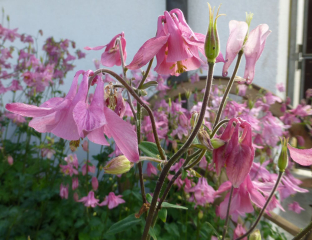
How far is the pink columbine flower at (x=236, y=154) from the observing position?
32cm

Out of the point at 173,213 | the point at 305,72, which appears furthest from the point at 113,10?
the point at 173,213

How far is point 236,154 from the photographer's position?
1.05 ft

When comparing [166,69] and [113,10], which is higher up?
[113,10]

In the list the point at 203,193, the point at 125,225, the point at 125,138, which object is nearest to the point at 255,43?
the point at 125,138

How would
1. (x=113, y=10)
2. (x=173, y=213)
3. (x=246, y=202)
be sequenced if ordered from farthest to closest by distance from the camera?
(x=113, y=10)
(x=173, y=213)
(x=246, y=202)

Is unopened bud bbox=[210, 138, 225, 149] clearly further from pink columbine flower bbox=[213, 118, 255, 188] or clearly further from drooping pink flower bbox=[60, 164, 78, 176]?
drooping pink flower bbox=[60, 164, 78, 176]

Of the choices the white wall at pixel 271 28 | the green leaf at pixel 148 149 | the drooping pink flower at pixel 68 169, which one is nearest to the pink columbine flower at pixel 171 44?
the green leaf at pixel 148 149

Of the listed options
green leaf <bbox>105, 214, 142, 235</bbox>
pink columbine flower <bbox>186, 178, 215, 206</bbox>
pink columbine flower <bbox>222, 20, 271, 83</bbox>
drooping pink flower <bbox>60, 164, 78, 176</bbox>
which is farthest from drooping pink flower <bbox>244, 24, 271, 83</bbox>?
drooping pink flower <bbox>60, 164, 78, 176</bbox>

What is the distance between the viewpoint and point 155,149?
0.47 m

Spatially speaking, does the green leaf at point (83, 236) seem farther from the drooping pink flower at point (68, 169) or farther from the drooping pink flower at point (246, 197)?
the drooping pink flower at point (246, 197)

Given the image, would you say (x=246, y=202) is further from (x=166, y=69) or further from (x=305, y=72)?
(x=305, y=72)

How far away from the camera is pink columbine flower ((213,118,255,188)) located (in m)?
0.32

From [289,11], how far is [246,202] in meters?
1.50

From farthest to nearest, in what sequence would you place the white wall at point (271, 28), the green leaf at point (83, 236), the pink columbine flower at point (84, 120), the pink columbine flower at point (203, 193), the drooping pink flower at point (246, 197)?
the white wall at point (271, 28) → the green leaf at point (83, 236) → the pink columbine flower at point (203, 193) → the drooping pink flower at point (246, 197) → the pink columbine flower at point (84, 120)
